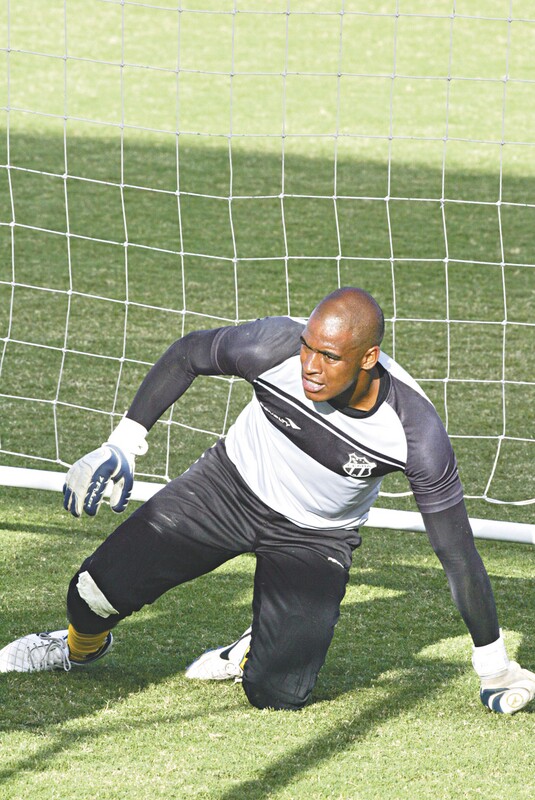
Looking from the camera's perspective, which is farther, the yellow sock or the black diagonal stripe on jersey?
the yellow sock

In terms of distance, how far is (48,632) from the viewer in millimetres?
3896

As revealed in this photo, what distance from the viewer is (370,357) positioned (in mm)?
3338

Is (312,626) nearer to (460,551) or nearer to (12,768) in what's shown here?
(460,551)

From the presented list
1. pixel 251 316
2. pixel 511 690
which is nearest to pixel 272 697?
pixel 511 690

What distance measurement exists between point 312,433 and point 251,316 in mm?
4964

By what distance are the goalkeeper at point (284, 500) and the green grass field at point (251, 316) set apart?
0.14 meters

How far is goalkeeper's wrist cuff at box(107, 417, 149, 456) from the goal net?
0.98m

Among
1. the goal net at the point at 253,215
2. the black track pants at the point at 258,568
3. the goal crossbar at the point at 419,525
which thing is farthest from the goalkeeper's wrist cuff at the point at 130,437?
the goal net at the point at 253,215

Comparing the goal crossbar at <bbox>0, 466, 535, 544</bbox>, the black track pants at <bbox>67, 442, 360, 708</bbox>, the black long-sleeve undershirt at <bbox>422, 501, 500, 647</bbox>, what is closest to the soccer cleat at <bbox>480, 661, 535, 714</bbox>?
the black long-sleeve undershirt at <bbox>422, 501, 500, 647</bbox>

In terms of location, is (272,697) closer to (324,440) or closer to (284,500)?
(284,500)

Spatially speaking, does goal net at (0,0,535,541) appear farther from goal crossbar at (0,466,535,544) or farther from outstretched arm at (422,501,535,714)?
outstretched arm at (422,501,535,714)

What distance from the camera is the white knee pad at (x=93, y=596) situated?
12.0 feet

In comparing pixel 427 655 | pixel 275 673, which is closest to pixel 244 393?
pixel 427 655

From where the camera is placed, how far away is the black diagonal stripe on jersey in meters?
3.48
